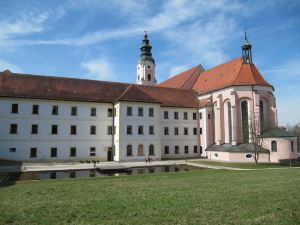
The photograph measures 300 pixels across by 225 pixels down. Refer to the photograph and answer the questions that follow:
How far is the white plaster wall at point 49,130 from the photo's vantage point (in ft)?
111

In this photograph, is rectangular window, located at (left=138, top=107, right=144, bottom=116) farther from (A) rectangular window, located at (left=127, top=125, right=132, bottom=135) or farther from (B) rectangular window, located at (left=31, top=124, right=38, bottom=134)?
(B) rectangular window, located at (left=31, top=124, right=38, bottom=134)

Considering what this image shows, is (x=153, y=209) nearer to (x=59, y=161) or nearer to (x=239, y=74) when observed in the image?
(x=59, y=161)

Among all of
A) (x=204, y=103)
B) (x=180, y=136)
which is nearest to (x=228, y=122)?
(x=204, y=103)

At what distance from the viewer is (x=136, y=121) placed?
3859 centimetres

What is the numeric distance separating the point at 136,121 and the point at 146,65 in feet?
97.7

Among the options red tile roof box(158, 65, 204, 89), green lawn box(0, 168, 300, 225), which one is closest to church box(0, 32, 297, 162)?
red tile roof box(158, 65, 204, 89)

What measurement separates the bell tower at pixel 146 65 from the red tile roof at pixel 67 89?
2099 centimetres

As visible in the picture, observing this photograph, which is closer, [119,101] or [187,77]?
[119,101]

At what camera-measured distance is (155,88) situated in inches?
1845

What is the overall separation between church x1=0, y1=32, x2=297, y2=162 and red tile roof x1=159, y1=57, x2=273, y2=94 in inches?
8.9

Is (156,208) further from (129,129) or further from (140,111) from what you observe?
(140,111)

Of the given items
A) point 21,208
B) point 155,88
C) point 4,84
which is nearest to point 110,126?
point 155,88

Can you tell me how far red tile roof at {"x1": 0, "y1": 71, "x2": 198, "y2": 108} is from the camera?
35.5m

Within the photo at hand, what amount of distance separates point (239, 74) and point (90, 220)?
38.8 metres
